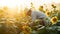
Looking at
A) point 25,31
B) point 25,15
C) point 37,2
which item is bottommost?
point 25,31

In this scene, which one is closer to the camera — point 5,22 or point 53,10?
point 5,22

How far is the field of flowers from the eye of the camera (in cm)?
138

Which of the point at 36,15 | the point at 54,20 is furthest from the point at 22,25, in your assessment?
the point at 54,20

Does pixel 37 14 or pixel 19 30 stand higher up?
pixel 37 14

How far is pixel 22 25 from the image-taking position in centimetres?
141

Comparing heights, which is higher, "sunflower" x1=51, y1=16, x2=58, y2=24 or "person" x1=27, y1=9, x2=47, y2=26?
"person" x1=27, y1=9, x2=47, y2=26

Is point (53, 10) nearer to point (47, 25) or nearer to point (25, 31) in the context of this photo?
point (47, 25)

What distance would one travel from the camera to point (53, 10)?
1.49 meters

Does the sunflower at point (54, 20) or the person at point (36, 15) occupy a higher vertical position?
the person at point (36, 15)

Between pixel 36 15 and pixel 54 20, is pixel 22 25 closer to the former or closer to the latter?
pixel 36 15

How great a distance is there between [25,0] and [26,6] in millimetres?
53

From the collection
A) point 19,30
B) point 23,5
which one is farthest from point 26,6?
point 19,30

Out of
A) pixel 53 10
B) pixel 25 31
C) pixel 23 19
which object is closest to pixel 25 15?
pixel 23 19

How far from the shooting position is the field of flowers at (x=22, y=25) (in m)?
1.38
